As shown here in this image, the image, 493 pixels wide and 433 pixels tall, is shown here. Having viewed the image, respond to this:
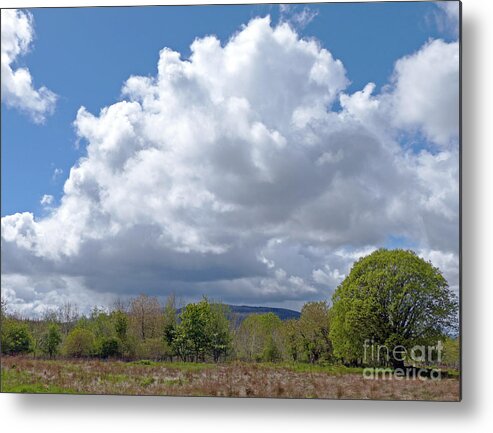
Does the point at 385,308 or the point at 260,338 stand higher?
the point at 385,308

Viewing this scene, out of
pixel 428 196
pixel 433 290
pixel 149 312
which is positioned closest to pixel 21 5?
pixel 149 312

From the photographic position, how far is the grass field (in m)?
6.05

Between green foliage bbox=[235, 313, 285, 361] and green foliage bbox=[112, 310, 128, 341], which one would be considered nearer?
green foliage bbox=[235, 313, 285, 361]

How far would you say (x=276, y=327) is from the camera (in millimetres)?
6391

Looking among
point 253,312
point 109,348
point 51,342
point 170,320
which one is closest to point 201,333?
point 170,320

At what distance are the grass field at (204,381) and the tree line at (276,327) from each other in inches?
3.3

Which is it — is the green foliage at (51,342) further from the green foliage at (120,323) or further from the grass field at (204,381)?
the green foliage at (120,323)

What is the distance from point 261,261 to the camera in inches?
249

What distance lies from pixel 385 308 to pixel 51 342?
2807mm

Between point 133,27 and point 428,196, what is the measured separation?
2737 millimetres

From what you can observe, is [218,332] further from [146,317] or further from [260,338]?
[146,317]

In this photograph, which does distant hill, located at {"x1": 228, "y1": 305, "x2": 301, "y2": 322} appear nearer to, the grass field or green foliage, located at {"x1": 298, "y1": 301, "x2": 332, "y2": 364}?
green foliage, located at {"x1": 298, "y1": 301, "x2": 332, "y2": 364}

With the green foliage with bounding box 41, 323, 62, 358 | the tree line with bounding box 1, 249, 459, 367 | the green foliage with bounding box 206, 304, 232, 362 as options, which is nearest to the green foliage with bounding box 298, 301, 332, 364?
the tree line with bounding box 1, 249, 459, 367

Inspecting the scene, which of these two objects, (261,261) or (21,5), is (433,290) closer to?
(261,261)
